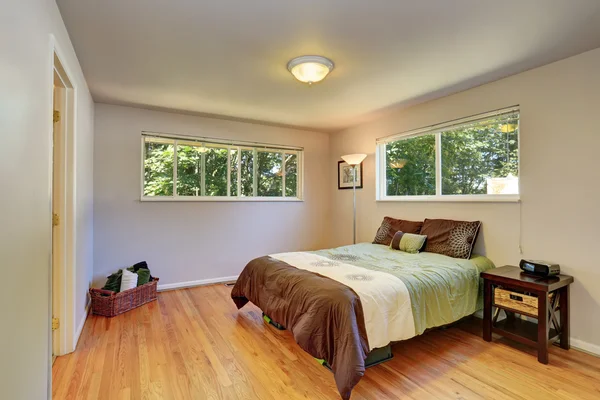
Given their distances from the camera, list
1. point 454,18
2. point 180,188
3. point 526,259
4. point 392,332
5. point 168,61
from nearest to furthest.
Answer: point 454,18, point 392,332, point 168,61, point 526,259, point 180,188

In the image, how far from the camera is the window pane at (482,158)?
2.86m

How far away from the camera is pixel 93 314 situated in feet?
10.1

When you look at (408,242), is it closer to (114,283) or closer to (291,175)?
(291,175)

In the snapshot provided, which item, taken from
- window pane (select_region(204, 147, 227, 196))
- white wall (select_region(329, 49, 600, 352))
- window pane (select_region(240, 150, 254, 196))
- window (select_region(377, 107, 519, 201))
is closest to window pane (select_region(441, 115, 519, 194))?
window (select_region(377, 107, 519, 201))

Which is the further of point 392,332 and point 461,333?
point 461,333

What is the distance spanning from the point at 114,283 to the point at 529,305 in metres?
3.89

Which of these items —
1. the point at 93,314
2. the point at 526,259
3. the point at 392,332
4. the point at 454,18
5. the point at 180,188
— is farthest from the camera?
the point at 180,188

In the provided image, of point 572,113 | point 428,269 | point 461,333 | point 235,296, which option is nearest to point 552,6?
point 572,113

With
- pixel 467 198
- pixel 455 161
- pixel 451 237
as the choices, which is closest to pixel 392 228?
pixel 451 237

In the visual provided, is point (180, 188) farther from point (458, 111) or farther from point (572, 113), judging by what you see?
point (572, 113)

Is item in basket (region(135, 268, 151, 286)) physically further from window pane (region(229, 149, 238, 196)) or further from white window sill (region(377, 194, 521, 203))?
white window sill (region(377, 194, 521, 203))

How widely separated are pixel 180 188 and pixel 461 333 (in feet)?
11.9

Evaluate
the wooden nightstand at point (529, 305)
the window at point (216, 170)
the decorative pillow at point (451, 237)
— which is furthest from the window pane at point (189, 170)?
the wooden nightstand at point (529, 305)

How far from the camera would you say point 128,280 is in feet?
10.7
